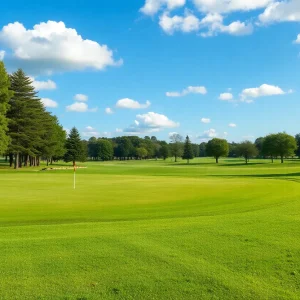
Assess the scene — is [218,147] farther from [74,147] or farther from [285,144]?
[74,147]

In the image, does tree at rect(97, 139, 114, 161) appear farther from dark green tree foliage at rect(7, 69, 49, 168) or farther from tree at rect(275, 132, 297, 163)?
dark green tree foliage at rect(7, 69, 49, 168)

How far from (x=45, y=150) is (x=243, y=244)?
69.7 meters

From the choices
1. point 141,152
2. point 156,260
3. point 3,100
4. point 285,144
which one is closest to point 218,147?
point 285,144

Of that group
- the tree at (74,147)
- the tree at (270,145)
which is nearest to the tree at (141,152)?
the tree at (74,147)

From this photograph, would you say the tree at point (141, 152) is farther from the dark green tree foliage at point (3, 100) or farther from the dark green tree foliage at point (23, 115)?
the dark green tree foliage at point (3, 100)

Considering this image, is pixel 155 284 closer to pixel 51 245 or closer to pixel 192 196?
pixel 51 245

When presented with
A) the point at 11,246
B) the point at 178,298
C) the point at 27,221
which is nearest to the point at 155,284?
the point at 178,298

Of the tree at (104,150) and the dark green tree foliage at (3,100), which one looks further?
the tree at (104,150)

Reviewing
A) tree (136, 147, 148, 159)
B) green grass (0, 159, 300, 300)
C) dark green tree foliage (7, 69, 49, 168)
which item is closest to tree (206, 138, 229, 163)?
tree (136, 147, 148, 159)

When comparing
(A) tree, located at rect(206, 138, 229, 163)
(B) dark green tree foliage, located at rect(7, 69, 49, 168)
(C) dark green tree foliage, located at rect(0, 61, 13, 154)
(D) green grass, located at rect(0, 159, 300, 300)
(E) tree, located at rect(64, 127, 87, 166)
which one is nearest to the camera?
(D) green grass, located at rect(0, 159, 300, 300)

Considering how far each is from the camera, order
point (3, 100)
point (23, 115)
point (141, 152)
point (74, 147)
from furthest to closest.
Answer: point (141, 152)
point (74, 147)
point (23, 115)
point (3, 100)

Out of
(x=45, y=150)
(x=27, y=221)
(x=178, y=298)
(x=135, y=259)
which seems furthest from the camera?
(x=45, y=150)

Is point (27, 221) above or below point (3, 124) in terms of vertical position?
below

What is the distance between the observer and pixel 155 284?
4.96 m
